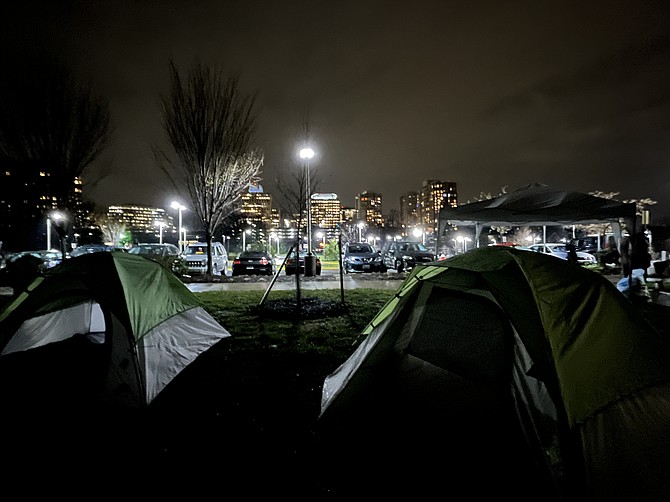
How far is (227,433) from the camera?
3.70 m

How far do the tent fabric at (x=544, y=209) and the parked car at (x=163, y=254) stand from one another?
393 inches

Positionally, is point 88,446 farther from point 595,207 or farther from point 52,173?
point 52,173

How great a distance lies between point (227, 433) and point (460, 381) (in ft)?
8.65

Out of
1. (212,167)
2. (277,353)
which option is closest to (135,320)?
(277,353)

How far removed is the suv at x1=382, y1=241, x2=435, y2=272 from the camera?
19.3 meters

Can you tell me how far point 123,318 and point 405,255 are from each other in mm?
16781

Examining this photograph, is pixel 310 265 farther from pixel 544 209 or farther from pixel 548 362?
pixel 548 362

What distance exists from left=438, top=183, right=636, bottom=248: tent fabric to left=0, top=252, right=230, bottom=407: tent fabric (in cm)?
641

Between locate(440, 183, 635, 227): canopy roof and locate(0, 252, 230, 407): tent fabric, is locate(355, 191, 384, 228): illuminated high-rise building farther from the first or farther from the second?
locate(0, 252, 230, 407): tent fabric

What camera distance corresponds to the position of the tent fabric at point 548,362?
8.82 ft

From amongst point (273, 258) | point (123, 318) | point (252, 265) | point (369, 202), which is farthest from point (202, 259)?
point (369, 202)

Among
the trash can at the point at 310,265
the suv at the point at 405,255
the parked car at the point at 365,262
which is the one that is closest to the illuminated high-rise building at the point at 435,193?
the suv at the point at 405,255

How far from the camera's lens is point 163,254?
15.3m

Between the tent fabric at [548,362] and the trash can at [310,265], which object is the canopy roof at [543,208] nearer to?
the tent fabric at [548,362]
